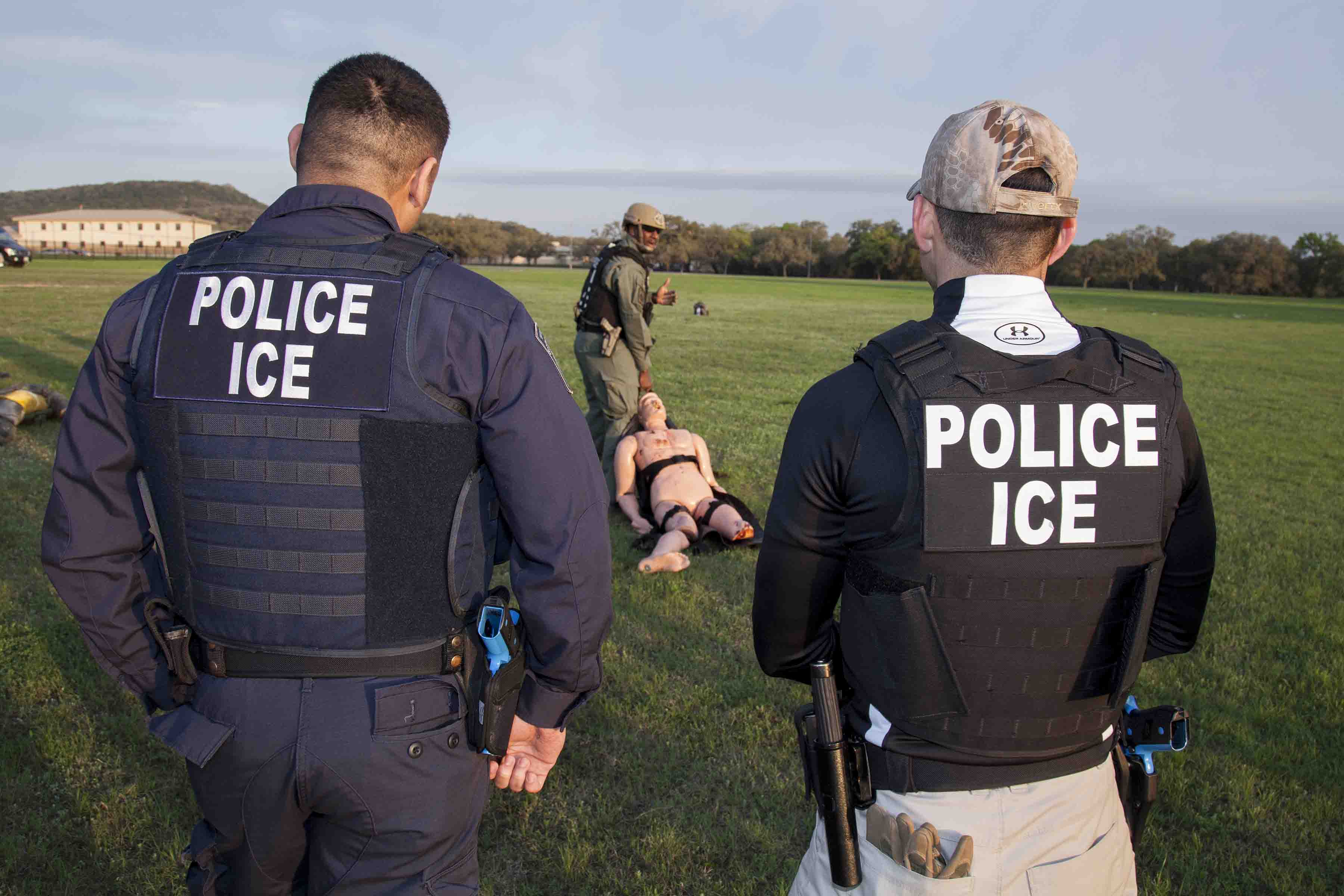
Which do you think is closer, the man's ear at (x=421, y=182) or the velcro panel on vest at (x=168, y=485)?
the velcro panel on vest at (x=168, y=485)

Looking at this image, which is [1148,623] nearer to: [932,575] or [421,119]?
[932,575]

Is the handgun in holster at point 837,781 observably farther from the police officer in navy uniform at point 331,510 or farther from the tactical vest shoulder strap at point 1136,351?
the tactical vest shoulder strap at point 1136,351

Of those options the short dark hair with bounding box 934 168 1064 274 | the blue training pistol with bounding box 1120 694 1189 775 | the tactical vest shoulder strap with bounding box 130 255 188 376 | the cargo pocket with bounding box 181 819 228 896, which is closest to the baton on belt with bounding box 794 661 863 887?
the blue training pistol with bounding box 1120 694 1189 775

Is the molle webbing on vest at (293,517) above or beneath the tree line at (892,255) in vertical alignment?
beneath

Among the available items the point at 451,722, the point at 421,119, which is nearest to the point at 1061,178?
the point at 421,119

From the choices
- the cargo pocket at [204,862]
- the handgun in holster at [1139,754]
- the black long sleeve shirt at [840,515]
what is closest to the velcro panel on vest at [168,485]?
the cargo pocket at [204,862]

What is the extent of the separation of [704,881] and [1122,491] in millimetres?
2332

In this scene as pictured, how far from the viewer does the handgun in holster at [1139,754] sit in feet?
6.97

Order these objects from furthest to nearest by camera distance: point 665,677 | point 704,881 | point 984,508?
point 665,677 < point 704,881 < point 984,508

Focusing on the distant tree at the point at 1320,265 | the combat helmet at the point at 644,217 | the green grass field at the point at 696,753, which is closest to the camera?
the green grass field at the point at 696,753

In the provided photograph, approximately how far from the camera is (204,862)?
2066 mm

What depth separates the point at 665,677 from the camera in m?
4.77

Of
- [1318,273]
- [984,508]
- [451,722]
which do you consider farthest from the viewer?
[1318,273]

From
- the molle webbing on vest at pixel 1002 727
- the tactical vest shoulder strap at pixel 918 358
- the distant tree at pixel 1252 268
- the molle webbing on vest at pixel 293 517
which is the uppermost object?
the distant tree at pixel 1252 268
